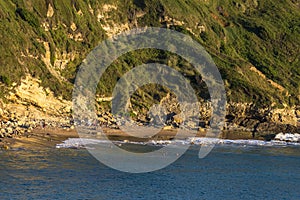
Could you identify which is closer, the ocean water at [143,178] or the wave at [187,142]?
the ocean water at [143,178]

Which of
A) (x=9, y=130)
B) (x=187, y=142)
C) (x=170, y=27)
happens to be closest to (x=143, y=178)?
(x=9, y=130)

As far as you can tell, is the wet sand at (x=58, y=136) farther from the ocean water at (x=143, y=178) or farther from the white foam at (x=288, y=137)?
the white foam at (x=288, y=137)

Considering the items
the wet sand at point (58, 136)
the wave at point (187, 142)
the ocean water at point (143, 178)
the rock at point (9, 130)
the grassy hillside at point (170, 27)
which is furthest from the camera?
the grassy hillside at point (170, 27)

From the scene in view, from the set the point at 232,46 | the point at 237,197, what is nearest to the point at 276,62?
the point at 232,46

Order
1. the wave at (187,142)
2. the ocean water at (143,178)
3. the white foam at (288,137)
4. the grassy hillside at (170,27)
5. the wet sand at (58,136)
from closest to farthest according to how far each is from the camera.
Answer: the ocean water at (143,178) → the wet sand at (58,136) → the wave at (187,142) → the white foam at (288,137) → the grassy hillside at (170,27)

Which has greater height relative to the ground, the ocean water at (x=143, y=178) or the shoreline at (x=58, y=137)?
the shoreline at (x=58, y=137)

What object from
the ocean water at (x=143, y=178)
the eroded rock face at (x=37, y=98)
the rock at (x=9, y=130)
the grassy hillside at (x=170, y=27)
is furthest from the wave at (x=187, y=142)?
the grassy hillside at (x=170, y=27)

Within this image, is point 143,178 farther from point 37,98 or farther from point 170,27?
point 170,27
